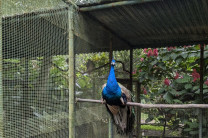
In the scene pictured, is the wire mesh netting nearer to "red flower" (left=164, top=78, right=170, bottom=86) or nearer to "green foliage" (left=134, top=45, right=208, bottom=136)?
"green foliage" (left=134, top=45, right=208, bottom=136)

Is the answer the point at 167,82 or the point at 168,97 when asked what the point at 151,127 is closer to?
the point at 168,97

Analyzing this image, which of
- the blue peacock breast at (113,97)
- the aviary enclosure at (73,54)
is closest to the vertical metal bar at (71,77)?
the aviary enclosure at (73,54)

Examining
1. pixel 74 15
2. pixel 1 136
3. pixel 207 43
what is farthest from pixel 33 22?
pixel 207 43

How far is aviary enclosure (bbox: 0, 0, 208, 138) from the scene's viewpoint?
6.33ft

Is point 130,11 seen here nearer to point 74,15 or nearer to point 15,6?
point 74,15

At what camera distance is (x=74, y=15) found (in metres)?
1.93

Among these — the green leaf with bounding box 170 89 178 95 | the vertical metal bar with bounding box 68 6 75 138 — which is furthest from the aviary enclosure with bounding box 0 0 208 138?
the green leaf with bounding box 170 89 178 95

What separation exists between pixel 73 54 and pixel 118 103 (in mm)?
733

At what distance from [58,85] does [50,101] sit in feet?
0.66

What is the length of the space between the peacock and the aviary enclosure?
19cm

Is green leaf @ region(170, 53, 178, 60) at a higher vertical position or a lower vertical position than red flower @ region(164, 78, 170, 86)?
higher

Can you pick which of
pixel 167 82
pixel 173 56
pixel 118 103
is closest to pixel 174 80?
pixel 167 82

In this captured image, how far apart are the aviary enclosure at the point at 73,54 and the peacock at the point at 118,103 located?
0.63ft

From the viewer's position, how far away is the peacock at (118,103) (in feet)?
6.95
